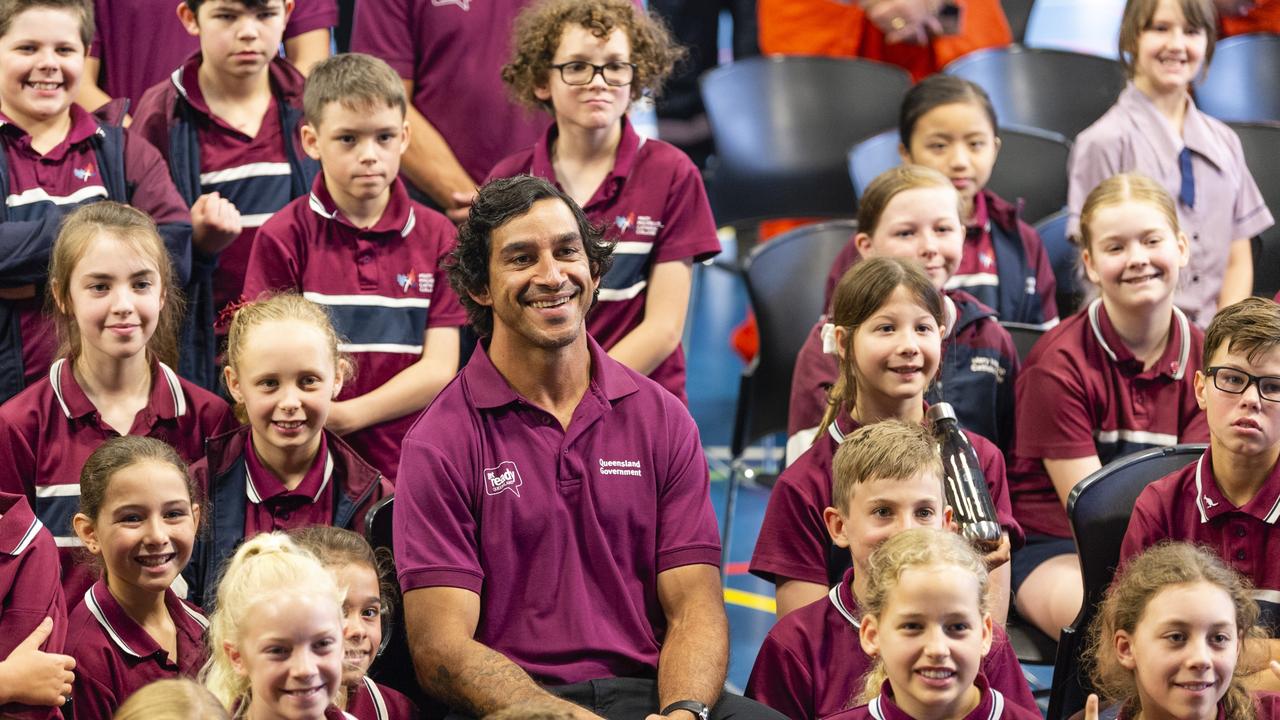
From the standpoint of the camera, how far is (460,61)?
458 cm

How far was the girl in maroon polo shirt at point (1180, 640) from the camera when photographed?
2.63 m

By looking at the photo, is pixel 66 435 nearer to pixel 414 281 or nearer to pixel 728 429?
pixel 414 281

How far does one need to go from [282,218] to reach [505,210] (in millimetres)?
983

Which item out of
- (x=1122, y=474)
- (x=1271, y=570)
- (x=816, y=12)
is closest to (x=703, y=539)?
(x=1122, y=474)

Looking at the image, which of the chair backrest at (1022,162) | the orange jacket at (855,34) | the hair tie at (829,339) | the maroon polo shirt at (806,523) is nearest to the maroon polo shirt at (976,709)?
the maroon polo shirt at (806,523)

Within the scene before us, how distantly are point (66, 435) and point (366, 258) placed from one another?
84 cm

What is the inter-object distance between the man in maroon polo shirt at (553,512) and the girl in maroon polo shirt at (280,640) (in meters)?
0.25

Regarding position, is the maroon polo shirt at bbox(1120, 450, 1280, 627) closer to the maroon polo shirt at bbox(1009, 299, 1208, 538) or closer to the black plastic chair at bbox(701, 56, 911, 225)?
the maroon polo shirt at bbox(1009, 299, 1208, 538)

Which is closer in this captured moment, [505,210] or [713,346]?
[505,210]

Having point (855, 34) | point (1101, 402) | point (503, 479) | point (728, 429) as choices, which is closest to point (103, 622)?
point (503, 479)

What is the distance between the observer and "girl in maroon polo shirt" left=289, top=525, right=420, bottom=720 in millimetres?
2838

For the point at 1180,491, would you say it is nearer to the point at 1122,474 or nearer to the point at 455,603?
the point at 1122,474

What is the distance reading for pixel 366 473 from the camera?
11.0 ft

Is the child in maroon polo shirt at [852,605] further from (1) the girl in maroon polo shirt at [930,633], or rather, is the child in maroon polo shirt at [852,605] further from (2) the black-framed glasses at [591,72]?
(2) the black-framed glasses at [591,72]
